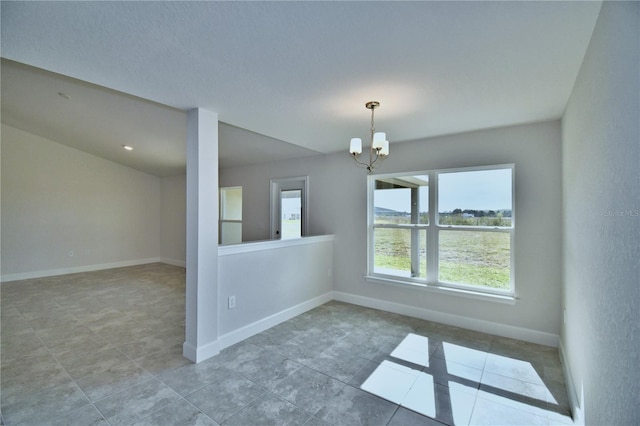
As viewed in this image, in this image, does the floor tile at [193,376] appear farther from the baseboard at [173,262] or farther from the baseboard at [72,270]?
the baseboard at [72,270]

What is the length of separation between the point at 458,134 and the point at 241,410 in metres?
3.53

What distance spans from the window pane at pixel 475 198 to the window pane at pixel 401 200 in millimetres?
213

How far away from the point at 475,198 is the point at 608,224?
2.19 metres

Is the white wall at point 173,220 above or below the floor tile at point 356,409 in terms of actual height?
above

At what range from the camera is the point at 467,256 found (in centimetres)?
347

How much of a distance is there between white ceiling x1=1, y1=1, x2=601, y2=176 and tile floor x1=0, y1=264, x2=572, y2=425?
7.68 feet

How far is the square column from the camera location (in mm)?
2668

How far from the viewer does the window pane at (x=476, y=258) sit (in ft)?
10.7

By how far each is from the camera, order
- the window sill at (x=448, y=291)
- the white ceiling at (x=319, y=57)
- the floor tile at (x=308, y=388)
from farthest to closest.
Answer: the window sill at (x=448, y=291), the floor tile at (x=308, y=388), the white ceiling at (x=319, y=57)

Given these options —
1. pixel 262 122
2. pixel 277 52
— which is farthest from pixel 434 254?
pixel 277 52

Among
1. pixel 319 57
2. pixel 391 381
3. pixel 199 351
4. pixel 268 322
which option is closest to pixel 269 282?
pixel 268 322

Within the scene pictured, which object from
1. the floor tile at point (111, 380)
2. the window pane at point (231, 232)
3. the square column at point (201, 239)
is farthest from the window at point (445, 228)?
the window pane at point (231, 232)

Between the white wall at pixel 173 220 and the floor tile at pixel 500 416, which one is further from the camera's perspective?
the white wall at pixel 173 220

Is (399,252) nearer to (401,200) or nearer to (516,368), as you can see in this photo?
(401,200)
